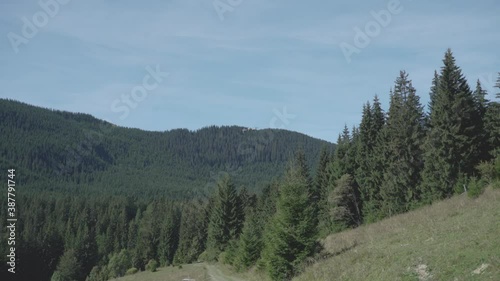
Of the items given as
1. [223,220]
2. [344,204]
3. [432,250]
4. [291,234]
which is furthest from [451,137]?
[223,220]

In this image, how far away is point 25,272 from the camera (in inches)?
4277

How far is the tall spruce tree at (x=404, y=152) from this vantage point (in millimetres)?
47094

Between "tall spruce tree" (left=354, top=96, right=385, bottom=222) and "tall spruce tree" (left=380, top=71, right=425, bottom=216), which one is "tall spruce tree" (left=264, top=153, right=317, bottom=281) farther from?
"tall spruce tree" (left=354, top=96, right=385, bottom=222)

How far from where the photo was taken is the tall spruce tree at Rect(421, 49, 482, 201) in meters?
41.0

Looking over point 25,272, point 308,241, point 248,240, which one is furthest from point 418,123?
point 25,272

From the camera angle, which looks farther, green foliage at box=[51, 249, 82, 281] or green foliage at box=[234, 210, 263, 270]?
green foliage at box=[51, 249, 82, 281]

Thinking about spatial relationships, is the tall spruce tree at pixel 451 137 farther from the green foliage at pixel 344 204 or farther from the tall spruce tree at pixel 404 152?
the green foliage at pixel 344 204

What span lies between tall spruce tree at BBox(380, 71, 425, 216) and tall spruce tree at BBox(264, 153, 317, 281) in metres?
21.3

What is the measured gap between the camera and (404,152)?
47625 mm

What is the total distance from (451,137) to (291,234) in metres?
21.6

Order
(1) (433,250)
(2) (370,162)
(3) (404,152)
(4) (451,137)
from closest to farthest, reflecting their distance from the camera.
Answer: (1) (433,250)
(4) (451,137)
(3) (404,152)
(2) (370,162)

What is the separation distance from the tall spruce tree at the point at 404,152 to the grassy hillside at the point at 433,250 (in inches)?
642

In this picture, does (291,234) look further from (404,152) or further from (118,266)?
(118,266)

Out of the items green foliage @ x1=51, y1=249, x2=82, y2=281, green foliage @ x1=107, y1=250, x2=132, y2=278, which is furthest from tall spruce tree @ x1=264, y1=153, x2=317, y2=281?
green foliage @ x1=51, y1=249, x2=82, y2=281
